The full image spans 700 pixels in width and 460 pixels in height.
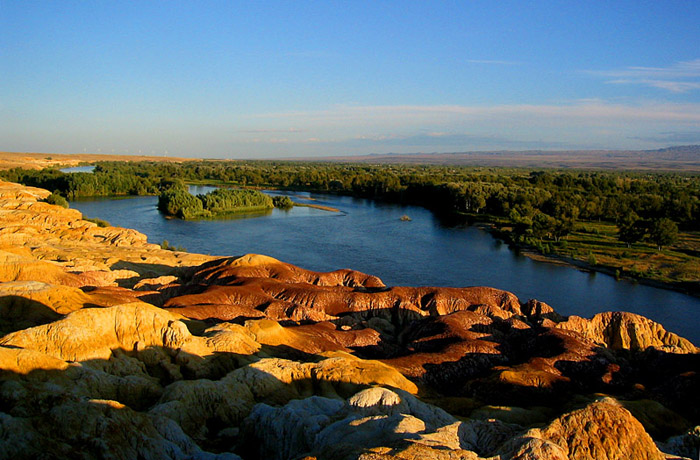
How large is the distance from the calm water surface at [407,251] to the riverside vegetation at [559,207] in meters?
4.67

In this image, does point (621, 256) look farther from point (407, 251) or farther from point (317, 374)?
point (317, 374)

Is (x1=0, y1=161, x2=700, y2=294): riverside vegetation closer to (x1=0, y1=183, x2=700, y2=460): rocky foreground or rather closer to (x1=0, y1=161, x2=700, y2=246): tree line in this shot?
(x1=0, y1=161, x2=700, y2=246): tree line

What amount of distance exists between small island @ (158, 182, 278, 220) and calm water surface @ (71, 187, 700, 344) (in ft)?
8.60

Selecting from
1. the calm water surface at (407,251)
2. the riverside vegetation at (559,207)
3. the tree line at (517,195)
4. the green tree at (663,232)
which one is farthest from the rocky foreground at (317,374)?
the tree line at (517,195)

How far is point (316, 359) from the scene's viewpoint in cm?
1638

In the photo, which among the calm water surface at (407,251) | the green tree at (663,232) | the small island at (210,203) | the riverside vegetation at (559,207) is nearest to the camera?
the calm water surface at (407,251)

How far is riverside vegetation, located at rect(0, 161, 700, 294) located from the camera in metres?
53.9

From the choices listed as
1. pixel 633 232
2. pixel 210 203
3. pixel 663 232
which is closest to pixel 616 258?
pixel 633 232

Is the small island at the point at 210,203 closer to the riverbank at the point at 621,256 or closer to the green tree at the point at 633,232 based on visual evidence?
the riverbank at the point at 621,256

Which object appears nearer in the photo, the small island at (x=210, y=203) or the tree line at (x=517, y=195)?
the tree line at (x=517, y=195)

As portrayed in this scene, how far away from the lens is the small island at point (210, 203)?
262ft

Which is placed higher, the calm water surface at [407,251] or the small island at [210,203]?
the small island at [210,203]

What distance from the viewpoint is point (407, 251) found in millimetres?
56719

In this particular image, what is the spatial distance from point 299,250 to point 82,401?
45.6 m
